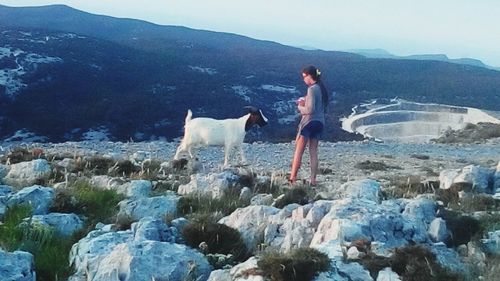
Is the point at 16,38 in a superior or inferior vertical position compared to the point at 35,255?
inferior

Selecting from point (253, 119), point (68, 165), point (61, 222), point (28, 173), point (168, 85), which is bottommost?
point (168, 85)

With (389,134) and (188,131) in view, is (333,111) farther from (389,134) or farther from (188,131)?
(188,131)

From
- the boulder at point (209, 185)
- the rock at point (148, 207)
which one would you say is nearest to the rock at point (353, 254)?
the rock at point (148, 207)

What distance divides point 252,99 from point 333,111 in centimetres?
818

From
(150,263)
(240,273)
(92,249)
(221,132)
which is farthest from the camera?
(221,132)

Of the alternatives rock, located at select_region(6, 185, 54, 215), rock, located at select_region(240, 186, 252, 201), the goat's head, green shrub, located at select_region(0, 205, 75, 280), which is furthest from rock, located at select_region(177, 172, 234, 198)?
the goat's head

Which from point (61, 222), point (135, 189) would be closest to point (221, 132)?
point (135, 189)

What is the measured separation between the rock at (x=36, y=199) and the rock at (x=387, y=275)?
3036 millimetres

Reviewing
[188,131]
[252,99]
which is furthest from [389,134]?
[188,131]

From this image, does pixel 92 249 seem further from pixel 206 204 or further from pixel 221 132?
pixel 221 132

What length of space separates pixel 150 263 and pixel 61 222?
1.42 m

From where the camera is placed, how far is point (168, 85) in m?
69.0

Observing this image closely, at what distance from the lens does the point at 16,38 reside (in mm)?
75625

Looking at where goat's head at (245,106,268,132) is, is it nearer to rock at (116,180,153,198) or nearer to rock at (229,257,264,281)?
rock at (116,180,153,198)
